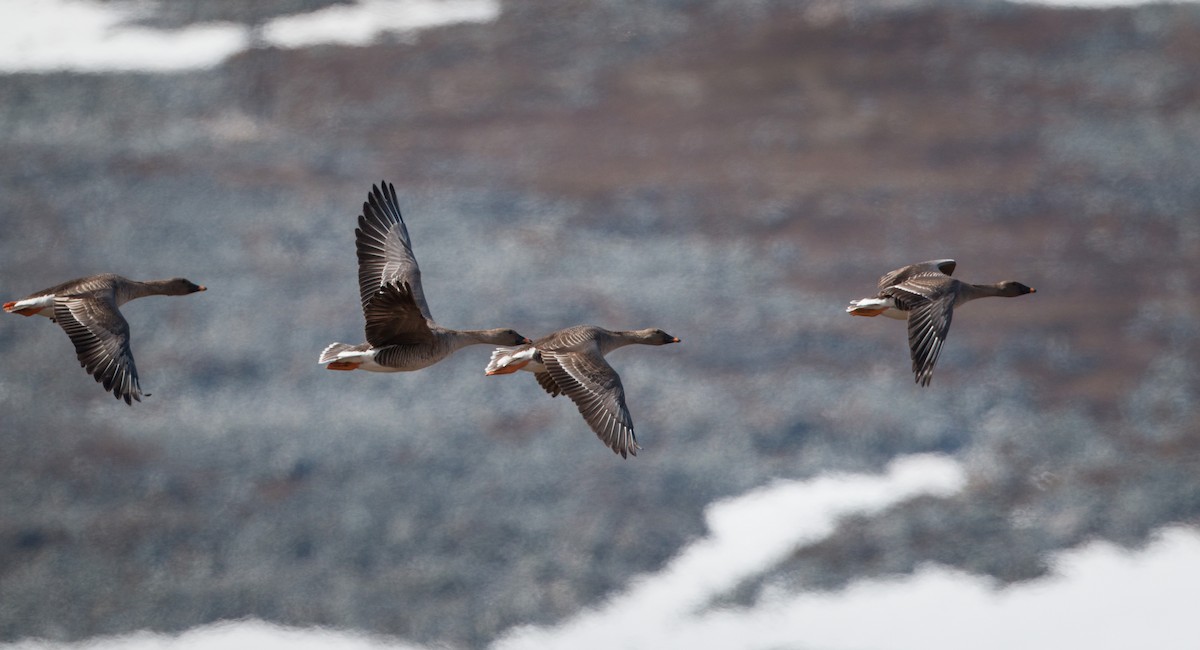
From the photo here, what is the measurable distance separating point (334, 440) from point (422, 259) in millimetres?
4689

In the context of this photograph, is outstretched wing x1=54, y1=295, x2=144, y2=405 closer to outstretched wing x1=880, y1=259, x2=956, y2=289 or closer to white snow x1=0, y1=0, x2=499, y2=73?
outstretched wing x1=880, y1=259, x2=956, y2=289

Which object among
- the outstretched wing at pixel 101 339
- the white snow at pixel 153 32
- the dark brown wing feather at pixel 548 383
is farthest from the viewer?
the white snow at pixel 153 32

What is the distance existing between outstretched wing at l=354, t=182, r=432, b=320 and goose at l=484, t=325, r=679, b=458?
1.55 meters

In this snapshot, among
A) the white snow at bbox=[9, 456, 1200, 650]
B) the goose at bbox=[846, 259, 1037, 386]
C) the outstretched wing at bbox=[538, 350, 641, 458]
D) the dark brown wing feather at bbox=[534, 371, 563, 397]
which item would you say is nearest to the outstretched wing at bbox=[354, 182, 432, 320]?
the dark brown wing feather at bbox=[534, 371, 563, 397]

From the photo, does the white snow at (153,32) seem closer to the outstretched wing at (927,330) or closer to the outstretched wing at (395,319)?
the outstretched wing at (395,319)

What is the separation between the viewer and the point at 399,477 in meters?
37.1

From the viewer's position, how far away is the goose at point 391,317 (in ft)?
48.7

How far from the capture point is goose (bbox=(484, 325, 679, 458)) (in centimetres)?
1441

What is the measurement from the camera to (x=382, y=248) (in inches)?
669

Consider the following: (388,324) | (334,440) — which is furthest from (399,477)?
(388,324)

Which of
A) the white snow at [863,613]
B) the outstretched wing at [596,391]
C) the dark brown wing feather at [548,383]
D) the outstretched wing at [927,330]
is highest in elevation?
the outstretched wing at [927,330]

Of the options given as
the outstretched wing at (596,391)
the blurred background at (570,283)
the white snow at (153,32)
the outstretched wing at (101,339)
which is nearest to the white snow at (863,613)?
the blurred background at (570,283)

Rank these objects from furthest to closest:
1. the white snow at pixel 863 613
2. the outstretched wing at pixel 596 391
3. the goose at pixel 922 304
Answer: the white snow at pixel 863 613, the goose at pixel 922 304, the outstretched wing at pixel 596 391

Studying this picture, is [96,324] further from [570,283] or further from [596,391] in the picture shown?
[570,283]
